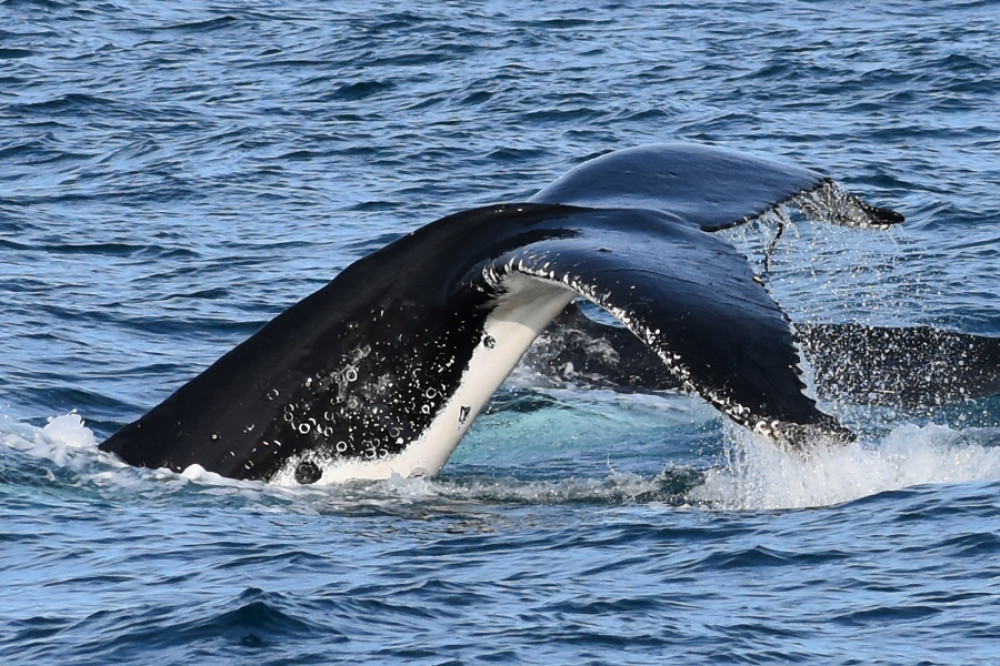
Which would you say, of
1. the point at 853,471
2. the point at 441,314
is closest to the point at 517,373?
the point at 853,471

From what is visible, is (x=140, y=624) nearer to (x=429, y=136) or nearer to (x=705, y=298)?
(x=705, y=298)

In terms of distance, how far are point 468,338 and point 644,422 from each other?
3.50 metres

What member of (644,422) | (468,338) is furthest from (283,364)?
(644,422)

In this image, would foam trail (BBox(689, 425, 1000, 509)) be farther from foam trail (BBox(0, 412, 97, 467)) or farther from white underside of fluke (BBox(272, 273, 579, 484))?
foam trail (BBox(0, 412, 97, 467))

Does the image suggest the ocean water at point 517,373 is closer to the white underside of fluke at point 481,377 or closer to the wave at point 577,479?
the wave at point 577,479

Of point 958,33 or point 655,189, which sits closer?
point 655,189

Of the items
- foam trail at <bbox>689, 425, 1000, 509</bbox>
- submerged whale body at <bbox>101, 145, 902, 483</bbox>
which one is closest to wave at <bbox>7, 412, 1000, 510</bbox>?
foam trail at <bbox>689, 425, 1000, 509</bbox>

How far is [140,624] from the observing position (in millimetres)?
7117

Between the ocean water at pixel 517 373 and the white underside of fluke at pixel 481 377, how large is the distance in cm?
17

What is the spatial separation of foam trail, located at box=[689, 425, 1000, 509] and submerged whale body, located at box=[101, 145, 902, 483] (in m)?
1.04

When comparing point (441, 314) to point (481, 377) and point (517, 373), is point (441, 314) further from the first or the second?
point (517, 373)

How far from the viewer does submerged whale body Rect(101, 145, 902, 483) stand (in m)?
7.20

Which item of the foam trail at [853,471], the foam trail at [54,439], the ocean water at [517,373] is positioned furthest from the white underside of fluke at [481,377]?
the foam trail at [54,439]

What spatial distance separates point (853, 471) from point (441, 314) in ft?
6.82
